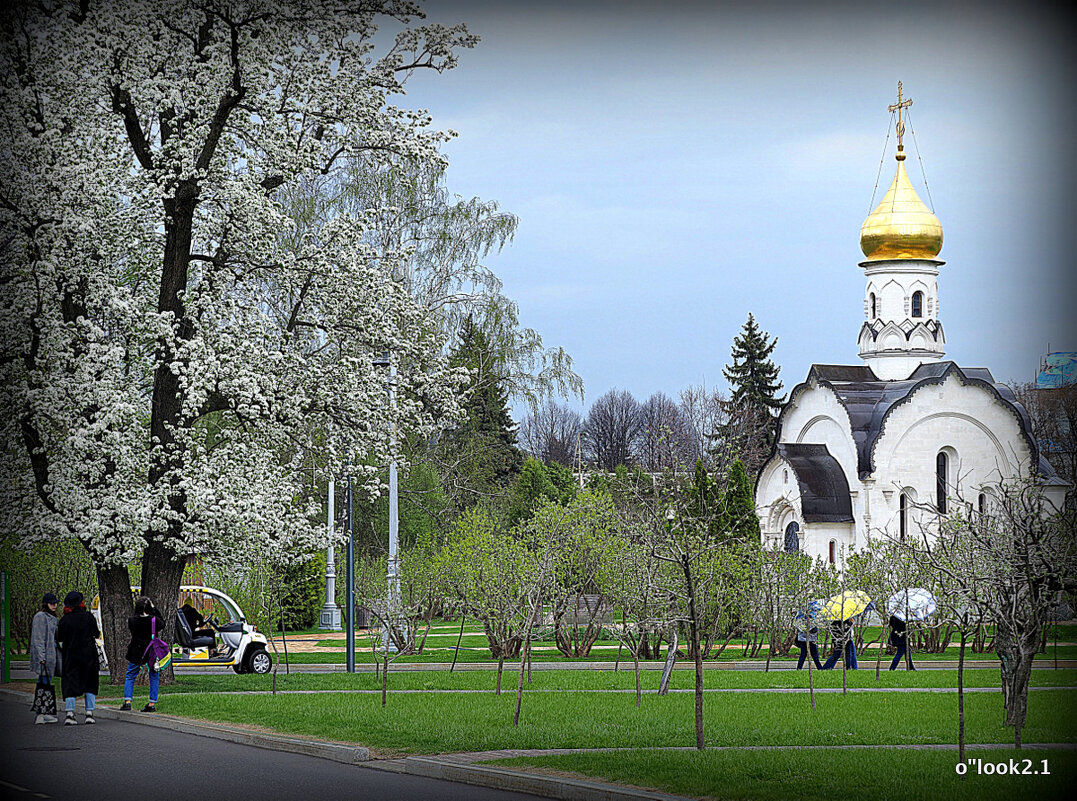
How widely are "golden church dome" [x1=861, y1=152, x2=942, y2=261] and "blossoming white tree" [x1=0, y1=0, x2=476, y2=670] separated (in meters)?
39.4

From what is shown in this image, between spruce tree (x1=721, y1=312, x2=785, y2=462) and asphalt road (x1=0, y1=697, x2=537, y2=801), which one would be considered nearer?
asphalt road (x1=0, y1=697, x2=537, y2=801)

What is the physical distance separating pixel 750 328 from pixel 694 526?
198ft

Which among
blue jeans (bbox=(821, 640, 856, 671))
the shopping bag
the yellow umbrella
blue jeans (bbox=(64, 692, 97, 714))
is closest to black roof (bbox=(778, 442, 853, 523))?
the yellow umbrella

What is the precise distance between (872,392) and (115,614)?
134 ft

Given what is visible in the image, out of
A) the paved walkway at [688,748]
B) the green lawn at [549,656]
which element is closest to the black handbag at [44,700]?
the paved walkway at [688,748]

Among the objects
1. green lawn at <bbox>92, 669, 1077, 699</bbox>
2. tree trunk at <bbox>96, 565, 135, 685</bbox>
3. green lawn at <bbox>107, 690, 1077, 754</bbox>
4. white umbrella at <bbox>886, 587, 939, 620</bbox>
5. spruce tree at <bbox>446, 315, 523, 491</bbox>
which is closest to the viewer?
green lawn at <bbox>107, 690, 1077, 754</bbox>

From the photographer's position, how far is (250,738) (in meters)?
17.3

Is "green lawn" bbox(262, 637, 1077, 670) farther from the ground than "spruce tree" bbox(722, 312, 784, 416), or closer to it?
closer to it

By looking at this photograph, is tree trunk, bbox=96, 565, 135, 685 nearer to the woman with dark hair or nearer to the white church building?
the woman with dark hair

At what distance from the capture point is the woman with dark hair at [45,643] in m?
20.2

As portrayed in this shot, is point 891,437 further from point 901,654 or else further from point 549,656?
point 901,654

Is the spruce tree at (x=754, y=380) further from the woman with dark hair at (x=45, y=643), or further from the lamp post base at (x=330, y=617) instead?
the woman with dark hair at (x=45, y=643)

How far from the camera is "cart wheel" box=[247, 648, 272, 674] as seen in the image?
30828 millimetres

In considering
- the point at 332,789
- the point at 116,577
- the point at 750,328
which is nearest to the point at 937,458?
the point at 750,328
